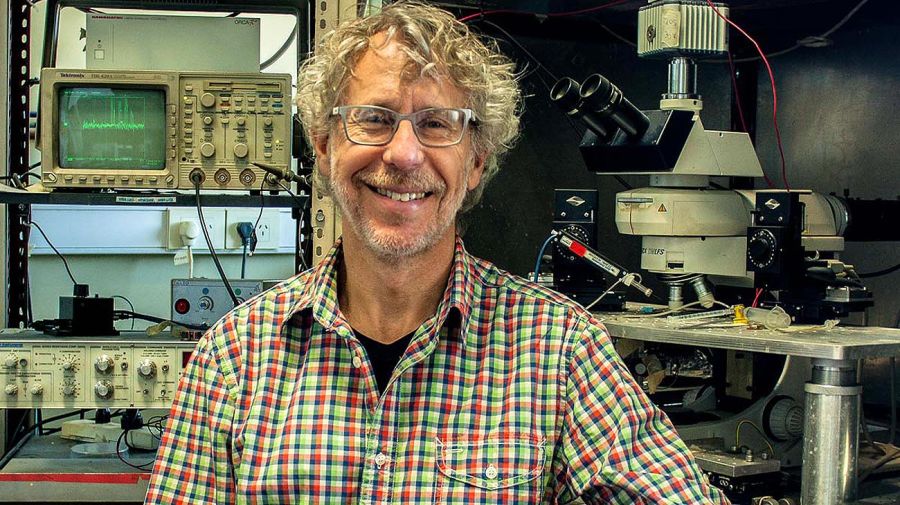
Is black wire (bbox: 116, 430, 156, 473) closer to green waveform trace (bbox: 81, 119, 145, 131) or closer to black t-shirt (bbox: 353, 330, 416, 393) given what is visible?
green waveform trace (bbox: 81, 119, 145, 131)

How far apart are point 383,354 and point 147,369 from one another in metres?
0.74

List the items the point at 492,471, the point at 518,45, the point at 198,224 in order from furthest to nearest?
the point at 198,224 < the point at 518,45 < the point at 492,471

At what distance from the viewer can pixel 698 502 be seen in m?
1.17

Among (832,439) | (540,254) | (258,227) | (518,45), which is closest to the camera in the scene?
(832,439)

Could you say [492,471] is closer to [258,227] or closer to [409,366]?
[409,366]

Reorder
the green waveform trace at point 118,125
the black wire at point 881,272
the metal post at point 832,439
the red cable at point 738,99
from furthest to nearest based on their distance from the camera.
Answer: the red cable at point 738,99
the black wire at point 881,272
the green waveform trace at point 118,125
the metal post at point 832,439

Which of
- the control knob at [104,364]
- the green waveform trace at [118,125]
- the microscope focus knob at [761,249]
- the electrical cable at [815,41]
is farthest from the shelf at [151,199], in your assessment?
the electrical cable at [815,41]

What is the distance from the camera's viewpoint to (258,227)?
11.6 ft

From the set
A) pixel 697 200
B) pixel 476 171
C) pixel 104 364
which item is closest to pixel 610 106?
pixel 697 200

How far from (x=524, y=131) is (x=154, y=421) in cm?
113

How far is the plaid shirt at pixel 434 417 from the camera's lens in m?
1.21

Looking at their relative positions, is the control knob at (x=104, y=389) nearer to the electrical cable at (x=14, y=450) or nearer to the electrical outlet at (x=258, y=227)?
the electrical cable at (x=14, y=450)

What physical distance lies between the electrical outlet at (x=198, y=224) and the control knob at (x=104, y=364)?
1551 mm

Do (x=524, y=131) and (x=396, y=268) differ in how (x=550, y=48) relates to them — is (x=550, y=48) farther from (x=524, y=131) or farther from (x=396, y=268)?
(x=396, y=268)
